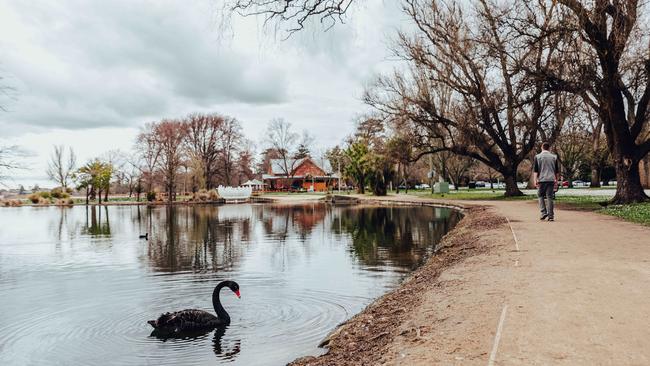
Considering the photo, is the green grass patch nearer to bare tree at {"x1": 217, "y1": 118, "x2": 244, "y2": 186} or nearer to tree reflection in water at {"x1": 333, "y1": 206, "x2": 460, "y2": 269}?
tree reflection in water at {"x1": 333, "y1": 206, "x2": 460, "y2": 269}

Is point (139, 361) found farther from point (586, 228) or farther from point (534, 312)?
point (586, 228)

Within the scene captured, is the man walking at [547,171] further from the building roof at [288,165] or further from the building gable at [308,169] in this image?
the building roof at [288,165]

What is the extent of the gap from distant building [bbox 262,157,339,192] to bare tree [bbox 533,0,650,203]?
251 ft

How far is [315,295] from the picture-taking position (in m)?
9.84

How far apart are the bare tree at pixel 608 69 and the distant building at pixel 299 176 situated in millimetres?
76576

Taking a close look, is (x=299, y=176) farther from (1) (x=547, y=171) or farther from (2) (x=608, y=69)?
(1) (x=547, y=171)

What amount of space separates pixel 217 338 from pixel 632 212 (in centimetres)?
1570

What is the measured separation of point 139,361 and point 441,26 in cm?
3076

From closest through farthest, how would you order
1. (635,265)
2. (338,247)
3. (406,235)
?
(635,265)
(338,247)
(406,235)

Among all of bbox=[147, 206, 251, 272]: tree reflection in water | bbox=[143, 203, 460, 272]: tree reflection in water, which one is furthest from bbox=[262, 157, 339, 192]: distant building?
bbox=[147, 206, 251, 272]: tree reflection in water

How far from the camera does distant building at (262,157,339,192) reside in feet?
329

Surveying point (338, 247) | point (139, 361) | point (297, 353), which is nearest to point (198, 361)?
point (139, 361)

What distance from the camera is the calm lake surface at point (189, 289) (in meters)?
6.99

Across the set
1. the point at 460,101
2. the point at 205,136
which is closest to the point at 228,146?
the point at 205,136
